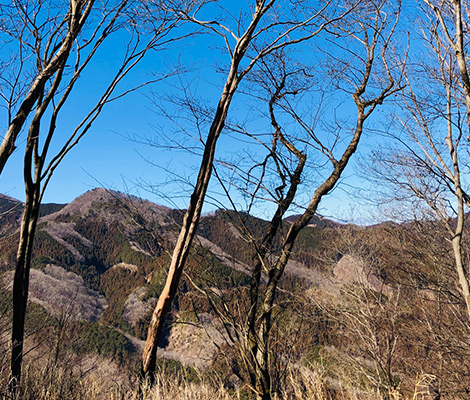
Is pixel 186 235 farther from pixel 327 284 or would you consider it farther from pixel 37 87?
pixel 327 284

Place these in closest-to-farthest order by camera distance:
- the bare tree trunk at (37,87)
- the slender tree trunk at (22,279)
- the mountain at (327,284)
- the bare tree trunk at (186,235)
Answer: the bare tree trunk at (37,87)
the bare tree trunk at (186,235)
the slender tree trunk at (22,279)
the mountain at (327,284)

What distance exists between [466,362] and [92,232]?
80272mm

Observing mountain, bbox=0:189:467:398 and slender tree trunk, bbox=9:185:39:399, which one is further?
mountain, bbox=0:189:467:398

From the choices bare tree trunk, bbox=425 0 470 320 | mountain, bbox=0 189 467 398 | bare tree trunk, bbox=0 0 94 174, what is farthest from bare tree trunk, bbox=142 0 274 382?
bare tree trunk, bbox=425 0 470 320

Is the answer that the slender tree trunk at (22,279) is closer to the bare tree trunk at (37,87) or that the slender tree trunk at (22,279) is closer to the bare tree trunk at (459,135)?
the bare tree trunk at (37,87)

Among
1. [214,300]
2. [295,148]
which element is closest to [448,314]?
[295,148]

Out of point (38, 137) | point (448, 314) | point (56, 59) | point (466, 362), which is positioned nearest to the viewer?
point (56, 59)

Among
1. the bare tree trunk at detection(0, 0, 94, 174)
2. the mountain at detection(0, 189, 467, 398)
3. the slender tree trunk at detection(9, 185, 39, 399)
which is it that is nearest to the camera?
the bare tree trunk at detection(0, 0, 94, 174)

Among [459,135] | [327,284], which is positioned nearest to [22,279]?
[459,135]

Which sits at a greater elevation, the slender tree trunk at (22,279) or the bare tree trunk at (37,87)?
the bare tree trunk at (37,87)

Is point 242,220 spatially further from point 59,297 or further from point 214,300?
point 59,297

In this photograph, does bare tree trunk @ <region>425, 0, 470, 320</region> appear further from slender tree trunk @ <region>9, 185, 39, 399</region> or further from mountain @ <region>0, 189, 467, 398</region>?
slender tree trunk @ <region>9, 185, 39, 399</region>

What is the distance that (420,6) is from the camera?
167 inches

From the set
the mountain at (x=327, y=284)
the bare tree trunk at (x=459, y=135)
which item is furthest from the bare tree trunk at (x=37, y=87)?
the bare tree trunk at (x=459, y=135)
